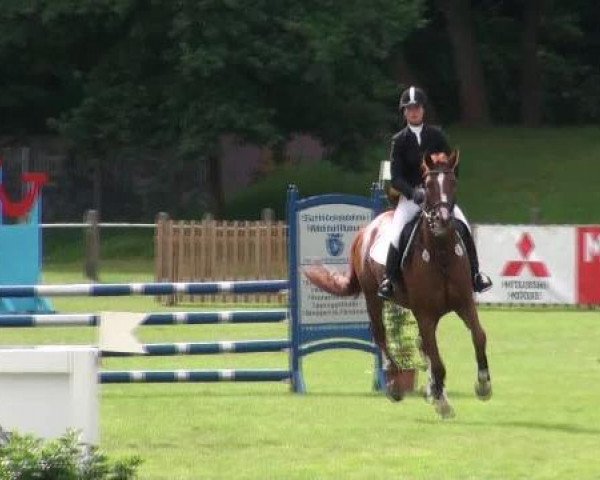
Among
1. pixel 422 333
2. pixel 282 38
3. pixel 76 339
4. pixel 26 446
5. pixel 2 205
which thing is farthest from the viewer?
pixel 282 38

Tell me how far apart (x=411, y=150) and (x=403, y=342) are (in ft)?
8.60

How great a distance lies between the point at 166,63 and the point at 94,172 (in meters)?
4.64

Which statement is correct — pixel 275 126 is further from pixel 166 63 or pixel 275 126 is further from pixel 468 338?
pixel 468 338

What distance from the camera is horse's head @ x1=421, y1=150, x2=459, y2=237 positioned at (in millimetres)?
12867

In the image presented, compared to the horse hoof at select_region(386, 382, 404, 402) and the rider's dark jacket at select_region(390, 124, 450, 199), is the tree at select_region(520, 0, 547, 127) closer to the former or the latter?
the horse hoof at select_region(386, 382, 404, 402)

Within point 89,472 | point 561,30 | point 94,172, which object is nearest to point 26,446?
point 89,472

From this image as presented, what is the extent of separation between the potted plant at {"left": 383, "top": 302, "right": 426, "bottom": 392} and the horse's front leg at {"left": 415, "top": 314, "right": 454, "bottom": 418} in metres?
2.17

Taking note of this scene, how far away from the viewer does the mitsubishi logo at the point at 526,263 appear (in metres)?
29.4

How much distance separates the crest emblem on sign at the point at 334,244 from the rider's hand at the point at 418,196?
11.4 ft

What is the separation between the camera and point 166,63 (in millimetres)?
45938

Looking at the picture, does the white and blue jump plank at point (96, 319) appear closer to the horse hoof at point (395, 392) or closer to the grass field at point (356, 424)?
the grass field at point (356, 424)

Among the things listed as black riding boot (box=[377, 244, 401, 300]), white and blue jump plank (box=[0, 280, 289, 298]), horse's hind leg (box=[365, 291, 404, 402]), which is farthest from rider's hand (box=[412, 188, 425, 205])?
white and blue jump plank (box=[0, 280, 289, 298])

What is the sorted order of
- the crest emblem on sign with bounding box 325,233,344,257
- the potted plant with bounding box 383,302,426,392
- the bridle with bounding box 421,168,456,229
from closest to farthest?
the bridle with bounding box 421,168,456,229 → the potted plant with bounding box 383,302,426,392 → the crest emblem on sign with bounding box 325,233,344,257

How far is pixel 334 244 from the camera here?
16953 millimetres
